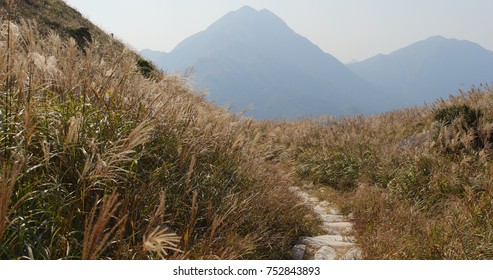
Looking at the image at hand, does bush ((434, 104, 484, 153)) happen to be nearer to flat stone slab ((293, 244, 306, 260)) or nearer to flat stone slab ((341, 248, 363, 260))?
flat stone slab ((341, 248, 363, 260))

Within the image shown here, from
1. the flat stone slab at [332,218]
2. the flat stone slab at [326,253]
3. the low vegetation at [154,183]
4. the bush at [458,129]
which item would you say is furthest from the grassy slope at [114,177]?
the bush at [458,129]

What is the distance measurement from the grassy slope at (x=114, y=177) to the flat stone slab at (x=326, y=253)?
0.39 m

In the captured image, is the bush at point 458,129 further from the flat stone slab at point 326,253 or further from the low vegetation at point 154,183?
the flat stone slab at point 326,253

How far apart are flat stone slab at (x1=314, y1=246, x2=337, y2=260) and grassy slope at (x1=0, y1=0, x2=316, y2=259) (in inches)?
15.5

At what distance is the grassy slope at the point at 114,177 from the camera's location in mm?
2445

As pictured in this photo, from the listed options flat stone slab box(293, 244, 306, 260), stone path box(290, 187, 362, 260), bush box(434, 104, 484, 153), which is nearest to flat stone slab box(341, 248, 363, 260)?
stone path box(290, 187, 362, 260)

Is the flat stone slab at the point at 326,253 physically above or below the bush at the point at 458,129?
below

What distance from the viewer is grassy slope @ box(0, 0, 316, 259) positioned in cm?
245

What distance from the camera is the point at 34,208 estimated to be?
2.62 m

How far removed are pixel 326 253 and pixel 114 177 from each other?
106 inches

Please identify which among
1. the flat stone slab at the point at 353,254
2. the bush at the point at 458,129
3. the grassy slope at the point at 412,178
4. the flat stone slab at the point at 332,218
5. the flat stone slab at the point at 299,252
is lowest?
the flat stone slab at the point at 332,218
